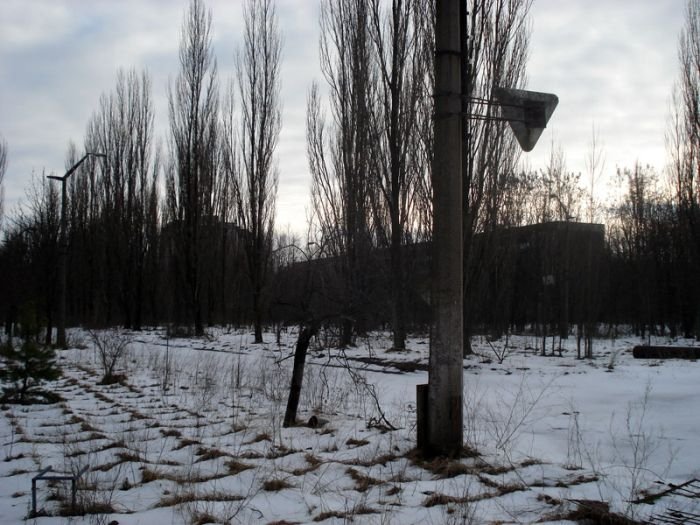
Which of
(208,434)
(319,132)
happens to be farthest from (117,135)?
(208,434)

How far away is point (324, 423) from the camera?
6.65m

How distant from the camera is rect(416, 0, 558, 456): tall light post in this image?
15.5ft

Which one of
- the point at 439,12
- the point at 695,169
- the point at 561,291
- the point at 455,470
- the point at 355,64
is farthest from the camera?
the point at 695,169

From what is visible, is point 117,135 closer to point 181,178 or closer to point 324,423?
point 181,178

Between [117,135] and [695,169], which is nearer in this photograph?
[695,169]

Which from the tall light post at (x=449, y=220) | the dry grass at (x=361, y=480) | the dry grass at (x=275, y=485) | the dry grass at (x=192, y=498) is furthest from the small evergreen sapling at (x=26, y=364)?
the tall light post at (x=449, y=220)

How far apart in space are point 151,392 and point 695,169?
76.6ft

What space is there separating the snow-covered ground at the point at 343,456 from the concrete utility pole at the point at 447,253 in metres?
0.33

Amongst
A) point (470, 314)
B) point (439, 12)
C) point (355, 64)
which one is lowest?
point (470, 314)

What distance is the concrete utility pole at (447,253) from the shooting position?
4730 mm

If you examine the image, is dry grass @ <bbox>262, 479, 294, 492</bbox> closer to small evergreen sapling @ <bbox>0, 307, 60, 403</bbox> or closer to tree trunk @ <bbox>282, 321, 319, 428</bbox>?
tree trunk @ <bbox>282, 321, 319, 428</bbox>

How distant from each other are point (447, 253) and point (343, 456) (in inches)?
80.2

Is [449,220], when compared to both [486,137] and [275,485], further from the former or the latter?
[486,137]

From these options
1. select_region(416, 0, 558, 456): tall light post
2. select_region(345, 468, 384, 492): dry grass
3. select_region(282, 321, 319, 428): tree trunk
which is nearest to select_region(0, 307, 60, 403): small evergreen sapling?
select_region(282, 321, 319, 428): tree trunk
